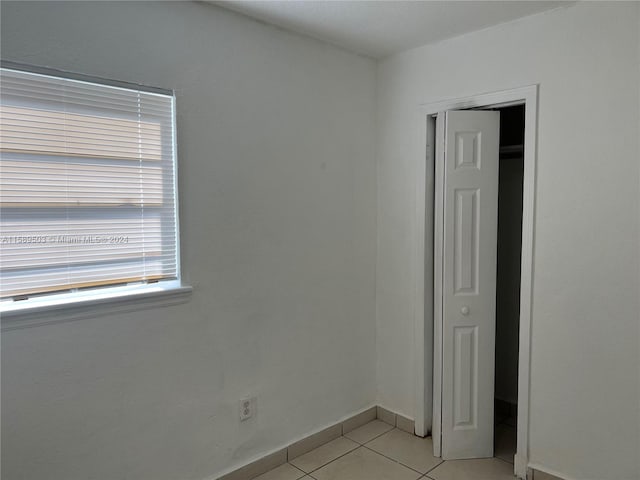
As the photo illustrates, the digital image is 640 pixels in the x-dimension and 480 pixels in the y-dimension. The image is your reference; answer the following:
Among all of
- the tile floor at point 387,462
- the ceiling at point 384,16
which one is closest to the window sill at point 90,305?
the tile floor at point 387,462

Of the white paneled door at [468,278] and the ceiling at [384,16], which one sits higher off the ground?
the ceiling at [384,16]

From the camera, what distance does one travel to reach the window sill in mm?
1764

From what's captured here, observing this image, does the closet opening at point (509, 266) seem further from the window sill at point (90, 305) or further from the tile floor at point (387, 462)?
the window sill at point (90, 305)

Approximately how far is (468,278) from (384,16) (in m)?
1.53

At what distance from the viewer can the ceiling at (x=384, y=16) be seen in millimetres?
2279

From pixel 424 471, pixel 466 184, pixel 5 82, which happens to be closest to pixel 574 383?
pixel 424 471

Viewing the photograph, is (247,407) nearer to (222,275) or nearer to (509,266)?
(222,275)

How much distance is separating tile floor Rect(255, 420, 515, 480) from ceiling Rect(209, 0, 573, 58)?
2.50 metres

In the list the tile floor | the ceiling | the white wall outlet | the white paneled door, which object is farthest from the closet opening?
the white wall outlet

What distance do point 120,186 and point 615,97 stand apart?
7.64 ft

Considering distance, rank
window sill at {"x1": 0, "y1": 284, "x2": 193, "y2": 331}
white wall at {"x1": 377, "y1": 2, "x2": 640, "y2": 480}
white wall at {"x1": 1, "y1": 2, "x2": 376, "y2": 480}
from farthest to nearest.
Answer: white wall at {"x1": 377, "y1": 2, "x2": 640, "y2": 480}, white wall at {"x1": 1, "y1": 2, "x2": 376, "y2": 480}, window sill at {"x1": 0, "y1": 284, "x2": 193, "y2": 331}

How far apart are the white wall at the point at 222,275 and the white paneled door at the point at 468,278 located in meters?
0.63

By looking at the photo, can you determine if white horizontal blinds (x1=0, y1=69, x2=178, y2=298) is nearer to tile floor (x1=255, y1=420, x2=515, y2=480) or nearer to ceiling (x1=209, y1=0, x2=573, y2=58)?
ceiling (x1=209, y1=0, x2=573, y2=58)

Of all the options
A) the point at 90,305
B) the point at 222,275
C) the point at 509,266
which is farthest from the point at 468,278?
the point at 90,305
